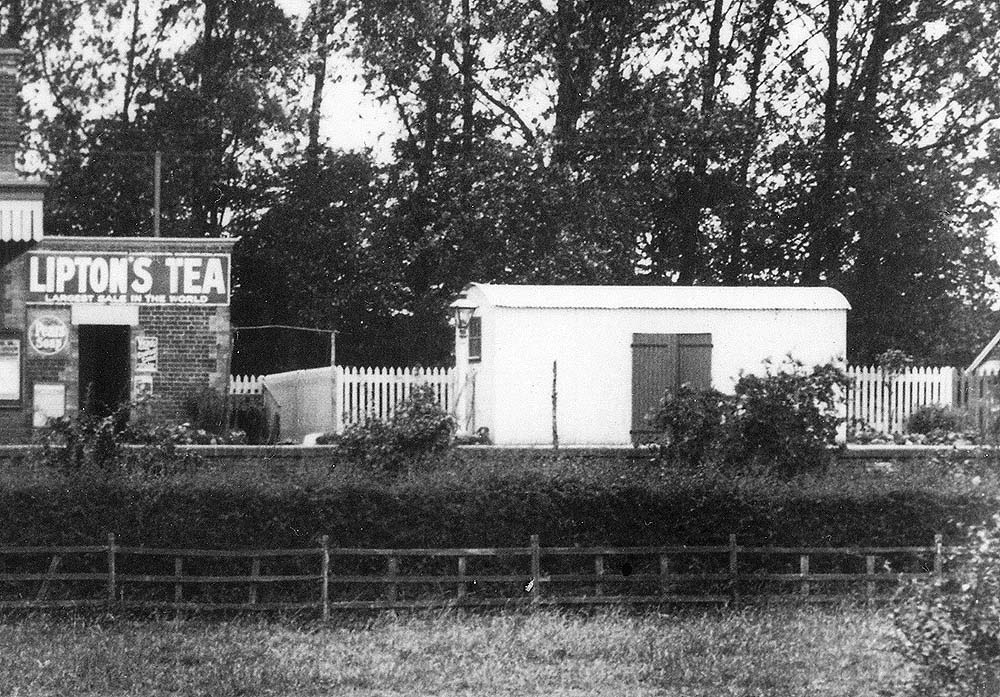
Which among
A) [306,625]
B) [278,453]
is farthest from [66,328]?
[306,625]

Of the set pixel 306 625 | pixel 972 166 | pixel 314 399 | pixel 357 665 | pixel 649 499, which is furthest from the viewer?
pixel 972 166

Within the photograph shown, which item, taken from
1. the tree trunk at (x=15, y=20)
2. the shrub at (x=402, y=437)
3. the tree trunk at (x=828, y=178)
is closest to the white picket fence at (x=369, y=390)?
the shrub at (x=402, y=437)

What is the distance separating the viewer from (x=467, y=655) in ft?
34.8

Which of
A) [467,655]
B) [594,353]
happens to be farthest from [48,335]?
[467,655]

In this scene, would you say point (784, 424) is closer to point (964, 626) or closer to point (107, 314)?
point (964, 626)

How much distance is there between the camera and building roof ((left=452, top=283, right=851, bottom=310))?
20.2 metres

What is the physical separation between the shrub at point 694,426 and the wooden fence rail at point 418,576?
7.57 feet

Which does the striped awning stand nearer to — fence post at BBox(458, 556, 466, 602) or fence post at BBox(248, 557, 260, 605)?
fence post at BBox(248, 557, 260, 605)

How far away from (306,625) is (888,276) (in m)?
20.7

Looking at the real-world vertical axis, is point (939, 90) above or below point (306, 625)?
above

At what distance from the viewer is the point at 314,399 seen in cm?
2303

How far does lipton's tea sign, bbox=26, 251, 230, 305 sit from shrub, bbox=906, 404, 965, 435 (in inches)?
441

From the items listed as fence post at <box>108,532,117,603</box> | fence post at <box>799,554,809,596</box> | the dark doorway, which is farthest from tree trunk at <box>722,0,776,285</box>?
fence post at <box>108,532,117,603</box>

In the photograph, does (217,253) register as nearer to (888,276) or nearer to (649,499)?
(649,499)
